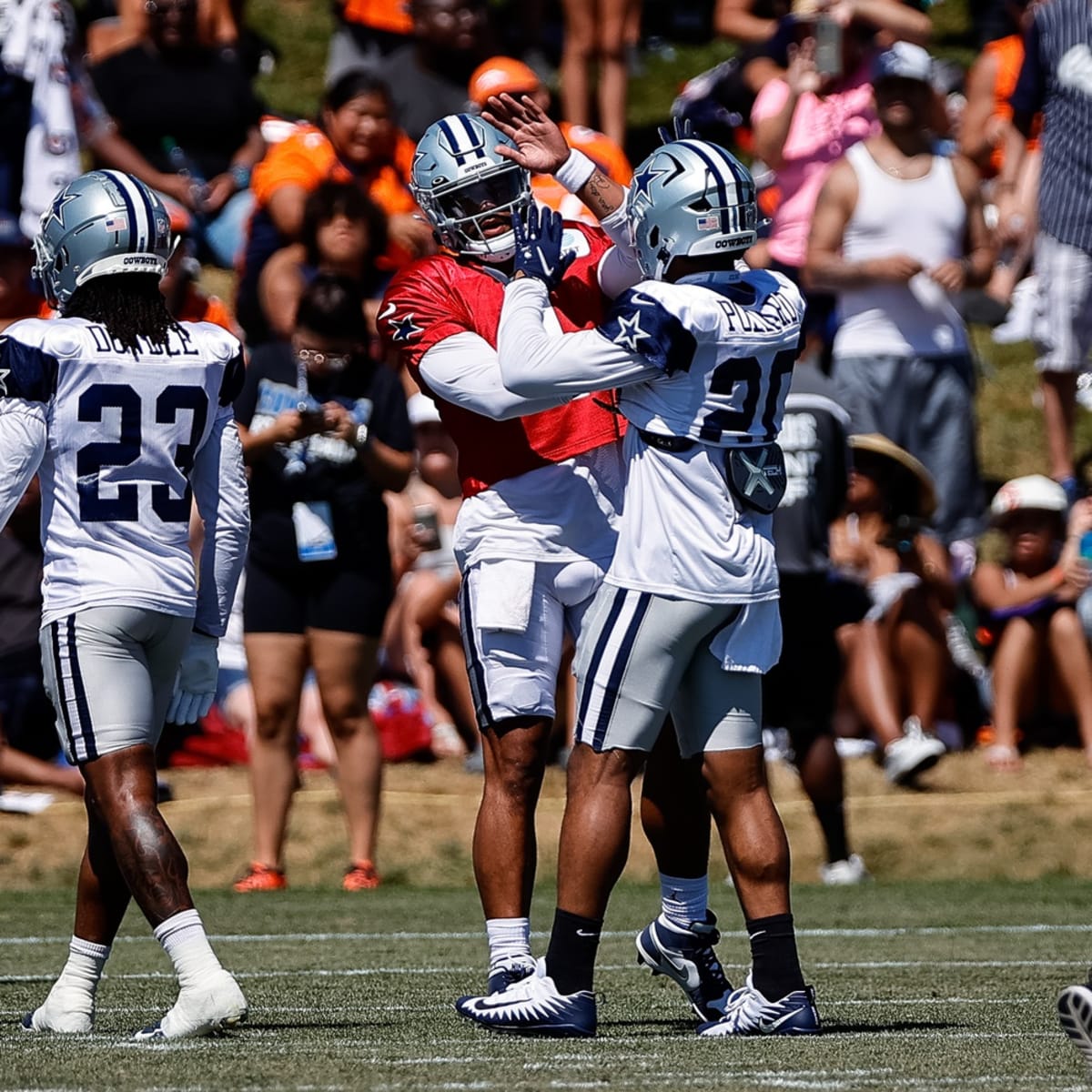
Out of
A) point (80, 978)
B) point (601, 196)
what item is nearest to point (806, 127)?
point (601, 196)

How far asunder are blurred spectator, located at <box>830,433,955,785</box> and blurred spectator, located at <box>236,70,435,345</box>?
260 centimetres

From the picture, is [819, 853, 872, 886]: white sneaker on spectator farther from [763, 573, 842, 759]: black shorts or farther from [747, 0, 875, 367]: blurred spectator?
[747, 0, 875, 367]: blurred spectator

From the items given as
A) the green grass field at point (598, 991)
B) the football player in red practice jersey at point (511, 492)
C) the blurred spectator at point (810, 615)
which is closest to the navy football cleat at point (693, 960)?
the football player in red practice jersey at point (511, 492)

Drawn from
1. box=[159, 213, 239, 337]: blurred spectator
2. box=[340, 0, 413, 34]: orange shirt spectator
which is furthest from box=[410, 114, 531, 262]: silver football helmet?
box=[340, 0, 413, 34]: orange shirt spectator

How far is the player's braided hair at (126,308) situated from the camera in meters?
5.89

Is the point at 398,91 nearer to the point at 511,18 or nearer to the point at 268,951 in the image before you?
the point at 511,18

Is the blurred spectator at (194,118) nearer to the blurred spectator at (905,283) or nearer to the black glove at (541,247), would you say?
the blurred spectator at (905,283)

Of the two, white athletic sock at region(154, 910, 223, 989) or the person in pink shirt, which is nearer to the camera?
white athletic sock at region(154, 910, 223, 989)

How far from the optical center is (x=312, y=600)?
980cm

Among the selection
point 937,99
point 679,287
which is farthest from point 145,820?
point 937,99

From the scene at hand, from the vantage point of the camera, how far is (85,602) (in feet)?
19.0

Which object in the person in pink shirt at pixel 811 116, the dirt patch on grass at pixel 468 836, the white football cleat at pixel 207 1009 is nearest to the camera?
the white football cleat at pixel 207 1009

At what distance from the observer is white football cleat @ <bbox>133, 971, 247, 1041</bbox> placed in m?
5.54

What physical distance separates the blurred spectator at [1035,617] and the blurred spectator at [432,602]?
259 centimetres
